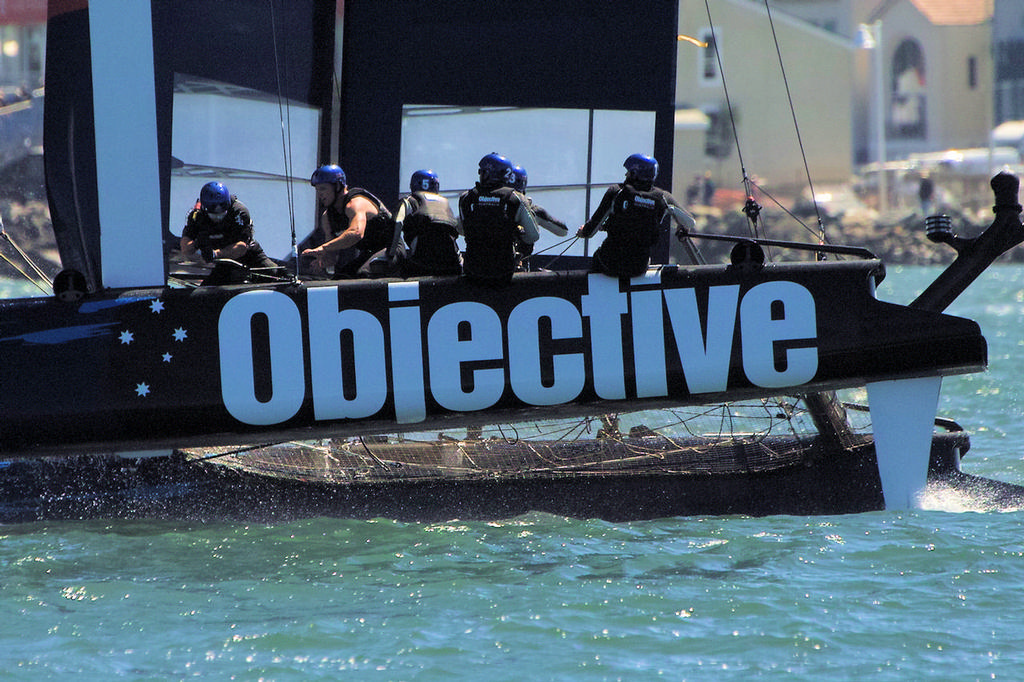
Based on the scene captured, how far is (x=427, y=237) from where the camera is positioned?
7000mm

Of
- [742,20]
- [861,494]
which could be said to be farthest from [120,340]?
[742,20]

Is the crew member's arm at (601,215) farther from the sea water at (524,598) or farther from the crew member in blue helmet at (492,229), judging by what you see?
the sea water at (524,598)

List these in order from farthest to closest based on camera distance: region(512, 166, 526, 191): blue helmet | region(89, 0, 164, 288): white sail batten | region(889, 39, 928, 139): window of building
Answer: region(889, 39, 928, 139): window of building, region(512, 166, 526, 191): blue helmet, region(89, 0, 164, 288): white sail batten

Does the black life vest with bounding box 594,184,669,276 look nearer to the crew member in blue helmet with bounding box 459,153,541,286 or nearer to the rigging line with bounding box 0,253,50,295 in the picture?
the crew member in blue helmet with bounding box 459,153,541,286

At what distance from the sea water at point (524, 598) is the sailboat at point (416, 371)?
261mm

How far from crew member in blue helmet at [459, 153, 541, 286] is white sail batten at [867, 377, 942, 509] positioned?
202 cm

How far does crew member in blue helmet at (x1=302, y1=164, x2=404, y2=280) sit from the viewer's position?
7543 millimetres

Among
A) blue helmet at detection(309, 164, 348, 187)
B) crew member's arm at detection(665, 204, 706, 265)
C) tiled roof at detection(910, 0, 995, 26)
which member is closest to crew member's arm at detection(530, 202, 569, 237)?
crew member's arm at detection(665, 204, 706, 265)

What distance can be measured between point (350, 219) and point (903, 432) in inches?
128

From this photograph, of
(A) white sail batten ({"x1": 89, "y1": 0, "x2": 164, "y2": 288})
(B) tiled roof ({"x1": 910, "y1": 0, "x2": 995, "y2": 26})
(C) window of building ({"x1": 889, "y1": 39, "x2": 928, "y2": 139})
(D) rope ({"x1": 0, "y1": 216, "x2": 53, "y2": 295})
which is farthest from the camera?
(C) window of building ({"x1": 889, "y1": 39, "x2": 928, "y2": 139})

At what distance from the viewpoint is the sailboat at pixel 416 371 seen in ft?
21.6

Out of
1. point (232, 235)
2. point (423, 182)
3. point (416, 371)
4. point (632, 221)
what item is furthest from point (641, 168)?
point (232, 235)

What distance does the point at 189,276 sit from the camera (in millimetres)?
7738

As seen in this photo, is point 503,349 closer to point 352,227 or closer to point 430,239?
point 430,239
